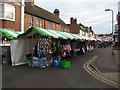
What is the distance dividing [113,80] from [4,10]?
14.7 meters

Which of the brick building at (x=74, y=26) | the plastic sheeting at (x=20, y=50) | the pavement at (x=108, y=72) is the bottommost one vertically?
the pavement at (x=108, y=72)

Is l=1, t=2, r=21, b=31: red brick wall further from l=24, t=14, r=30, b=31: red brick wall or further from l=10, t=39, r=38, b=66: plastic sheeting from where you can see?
l=10, t=39, r=38, b=66: plastic sheeting

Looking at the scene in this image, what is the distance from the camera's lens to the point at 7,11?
1694cm

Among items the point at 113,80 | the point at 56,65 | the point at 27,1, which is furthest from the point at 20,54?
the point at 27,1

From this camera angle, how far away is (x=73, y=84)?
6051 mm

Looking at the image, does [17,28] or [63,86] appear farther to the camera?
[17,28]

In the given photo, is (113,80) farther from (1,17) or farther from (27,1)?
(27,1)

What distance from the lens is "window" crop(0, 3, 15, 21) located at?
1658 centimetres

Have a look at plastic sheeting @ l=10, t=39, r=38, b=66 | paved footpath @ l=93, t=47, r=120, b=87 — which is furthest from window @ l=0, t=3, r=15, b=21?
paved footpath @ l=93, t=47, r=120, b=87

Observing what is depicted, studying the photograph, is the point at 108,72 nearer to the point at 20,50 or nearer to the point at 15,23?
the point at 20,50

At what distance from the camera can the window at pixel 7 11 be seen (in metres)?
16.6

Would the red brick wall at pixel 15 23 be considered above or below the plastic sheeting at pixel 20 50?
above

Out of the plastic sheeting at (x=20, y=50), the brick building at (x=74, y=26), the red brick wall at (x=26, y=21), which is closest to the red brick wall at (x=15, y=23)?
the red brick wall at (x=26, y=21)

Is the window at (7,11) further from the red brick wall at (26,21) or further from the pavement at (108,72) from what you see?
the pavement at (108,72)
